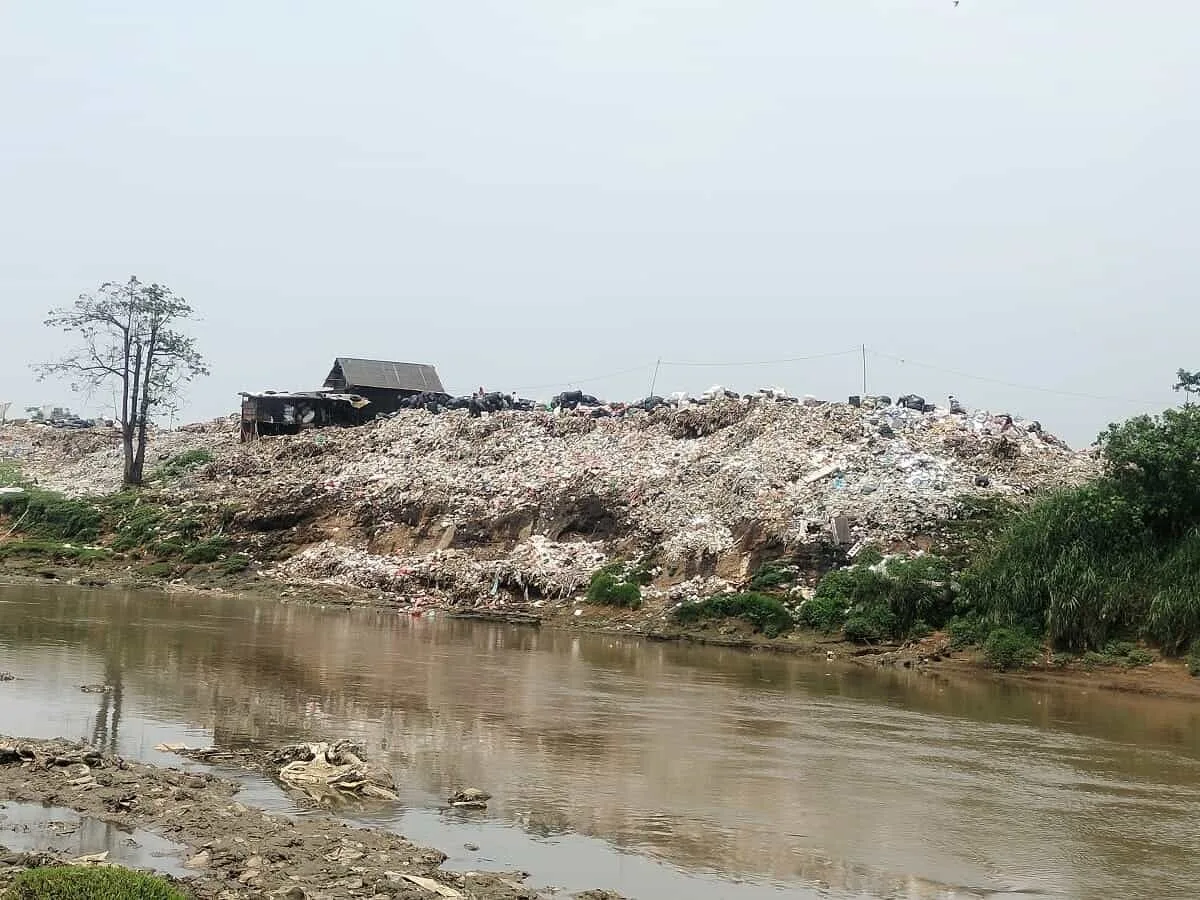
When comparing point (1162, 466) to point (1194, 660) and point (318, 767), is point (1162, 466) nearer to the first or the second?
point (1194, 660)

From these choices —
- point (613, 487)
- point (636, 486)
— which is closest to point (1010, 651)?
point (636, 486)

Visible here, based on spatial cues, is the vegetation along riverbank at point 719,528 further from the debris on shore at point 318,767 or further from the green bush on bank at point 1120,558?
the debris on shore at point 318,767

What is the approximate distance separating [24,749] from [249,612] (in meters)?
16.6

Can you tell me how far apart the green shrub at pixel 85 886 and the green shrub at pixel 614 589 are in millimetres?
21214

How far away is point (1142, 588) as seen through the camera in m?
20.0

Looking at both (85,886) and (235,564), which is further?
(235,564)

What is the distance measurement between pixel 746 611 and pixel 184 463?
88.2 feet

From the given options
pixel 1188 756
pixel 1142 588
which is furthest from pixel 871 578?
pixel 1188 756

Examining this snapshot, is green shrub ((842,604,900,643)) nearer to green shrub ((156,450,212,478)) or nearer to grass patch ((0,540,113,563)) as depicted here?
grass patch ((0,540,113,563))

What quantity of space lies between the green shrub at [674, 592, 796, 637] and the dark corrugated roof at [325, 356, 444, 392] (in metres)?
26.2

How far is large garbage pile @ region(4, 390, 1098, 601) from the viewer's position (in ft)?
88.6

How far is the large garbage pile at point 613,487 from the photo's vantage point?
88.6ft

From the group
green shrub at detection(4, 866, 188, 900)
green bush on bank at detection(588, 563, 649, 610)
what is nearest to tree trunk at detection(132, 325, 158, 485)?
green bush on bank at detection(588, 563, 649, 610)

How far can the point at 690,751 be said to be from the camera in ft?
38.4
